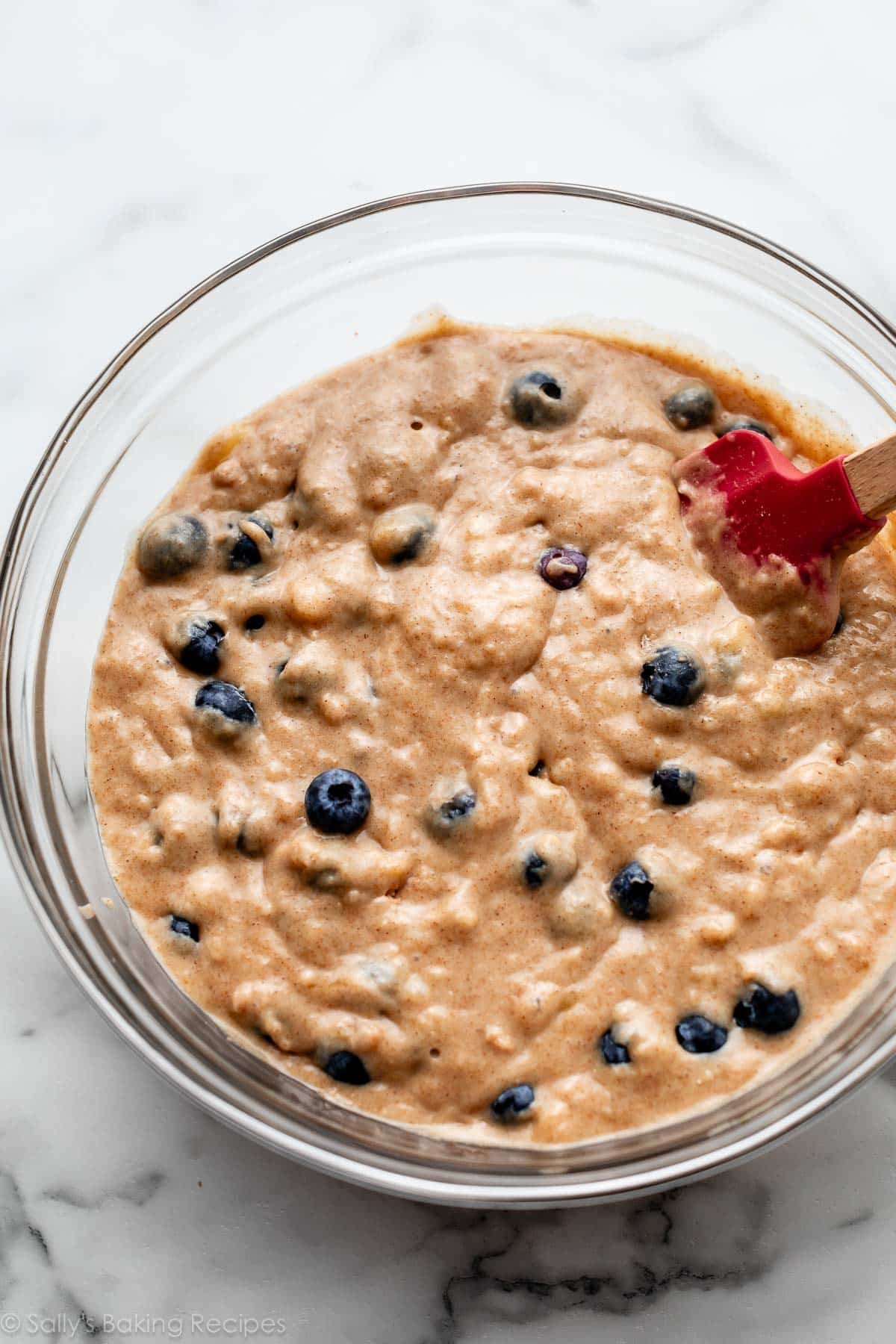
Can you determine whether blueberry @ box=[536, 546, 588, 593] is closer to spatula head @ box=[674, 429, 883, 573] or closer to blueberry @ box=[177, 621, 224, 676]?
spatula head @ box=[674, 429, 883, 573]

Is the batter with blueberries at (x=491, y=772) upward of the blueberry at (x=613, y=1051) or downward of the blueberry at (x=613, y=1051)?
upward

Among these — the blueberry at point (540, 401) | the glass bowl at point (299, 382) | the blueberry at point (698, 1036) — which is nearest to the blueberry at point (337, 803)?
the glass bowl at point (299, 382)

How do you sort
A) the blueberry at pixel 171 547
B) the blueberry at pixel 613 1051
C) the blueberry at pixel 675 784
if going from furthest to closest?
the blueberry at pixel 171 547 < the blueberry at pixel 675 784 < the blueberry at pixel 613 1051

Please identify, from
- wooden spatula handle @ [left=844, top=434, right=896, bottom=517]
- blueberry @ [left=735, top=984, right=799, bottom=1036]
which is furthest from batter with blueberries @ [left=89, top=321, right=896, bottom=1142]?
wooden spatula handle @ [left=844, top=434, right=896, bottom=517]

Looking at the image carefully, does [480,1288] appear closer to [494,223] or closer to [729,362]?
[729,362]

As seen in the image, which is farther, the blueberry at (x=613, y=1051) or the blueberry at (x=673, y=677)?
the blueberry at (x=673, y=677)

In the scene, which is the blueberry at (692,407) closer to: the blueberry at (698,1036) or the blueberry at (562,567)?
the blueberry at (562,567)
